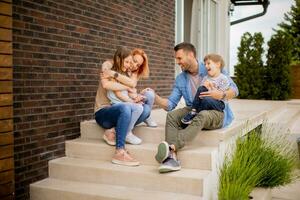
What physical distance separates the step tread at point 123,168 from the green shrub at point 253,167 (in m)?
0.19

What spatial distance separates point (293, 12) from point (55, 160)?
17.3 metres

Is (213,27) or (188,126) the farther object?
(213,27)

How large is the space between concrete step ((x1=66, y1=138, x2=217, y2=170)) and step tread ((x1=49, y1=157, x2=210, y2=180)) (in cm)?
5

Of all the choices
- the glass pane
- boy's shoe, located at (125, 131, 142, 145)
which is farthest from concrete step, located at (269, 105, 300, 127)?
boy's shoe, located at (125, 131, 142, 145)

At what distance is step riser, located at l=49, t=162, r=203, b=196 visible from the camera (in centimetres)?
305

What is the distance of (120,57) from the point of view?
3.64 metres

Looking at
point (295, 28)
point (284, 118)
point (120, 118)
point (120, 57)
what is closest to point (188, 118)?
point (120, 118)

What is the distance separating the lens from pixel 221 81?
139 inches

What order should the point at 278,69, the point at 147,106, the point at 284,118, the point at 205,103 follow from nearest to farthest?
1. the point at 205,103
2. the point at 147,106
3. the point at 284,118
4. the point at 278,69

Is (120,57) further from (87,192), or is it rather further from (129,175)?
(87,192)

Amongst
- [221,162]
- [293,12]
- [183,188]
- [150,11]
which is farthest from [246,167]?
[293,12]

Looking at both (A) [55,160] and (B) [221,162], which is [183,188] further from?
(A) [55,160]

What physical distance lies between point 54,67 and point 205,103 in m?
1.43

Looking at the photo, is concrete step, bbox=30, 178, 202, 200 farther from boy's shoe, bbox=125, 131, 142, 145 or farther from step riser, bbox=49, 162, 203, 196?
boy's shoe, bbox=125, 131, 142, 145
